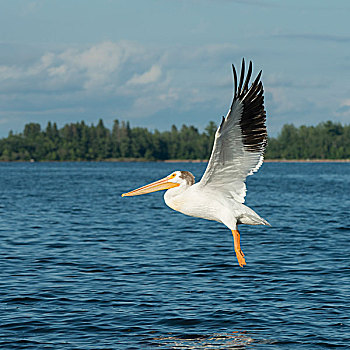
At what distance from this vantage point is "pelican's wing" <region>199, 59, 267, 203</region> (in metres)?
10.3

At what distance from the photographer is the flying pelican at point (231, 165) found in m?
10.4

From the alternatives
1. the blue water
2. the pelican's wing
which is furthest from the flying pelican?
the blue water

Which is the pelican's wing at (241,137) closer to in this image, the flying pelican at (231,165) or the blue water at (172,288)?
the flying pelican at (231,165)

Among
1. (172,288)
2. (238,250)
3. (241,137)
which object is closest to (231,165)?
(241,137)

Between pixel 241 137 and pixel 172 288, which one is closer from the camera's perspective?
pixel 241 137

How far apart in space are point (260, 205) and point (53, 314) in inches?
→ 1626

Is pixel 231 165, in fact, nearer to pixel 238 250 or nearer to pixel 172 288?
pixel 238 250

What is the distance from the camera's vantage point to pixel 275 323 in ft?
56.3

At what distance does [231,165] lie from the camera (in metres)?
10.8

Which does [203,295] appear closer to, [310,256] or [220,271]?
[220,271]

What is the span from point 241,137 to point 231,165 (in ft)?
1.98

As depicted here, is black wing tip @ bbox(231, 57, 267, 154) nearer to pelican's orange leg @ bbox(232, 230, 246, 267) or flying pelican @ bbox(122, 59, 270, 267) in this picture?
flying pelican @ bbox(122, 59, 270, 267)

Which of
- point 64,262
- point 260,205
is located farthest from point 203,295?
point 260,205

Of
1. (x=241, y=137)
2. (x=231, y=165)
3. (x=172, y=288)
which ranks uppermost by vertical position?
(x=241, y=137)
